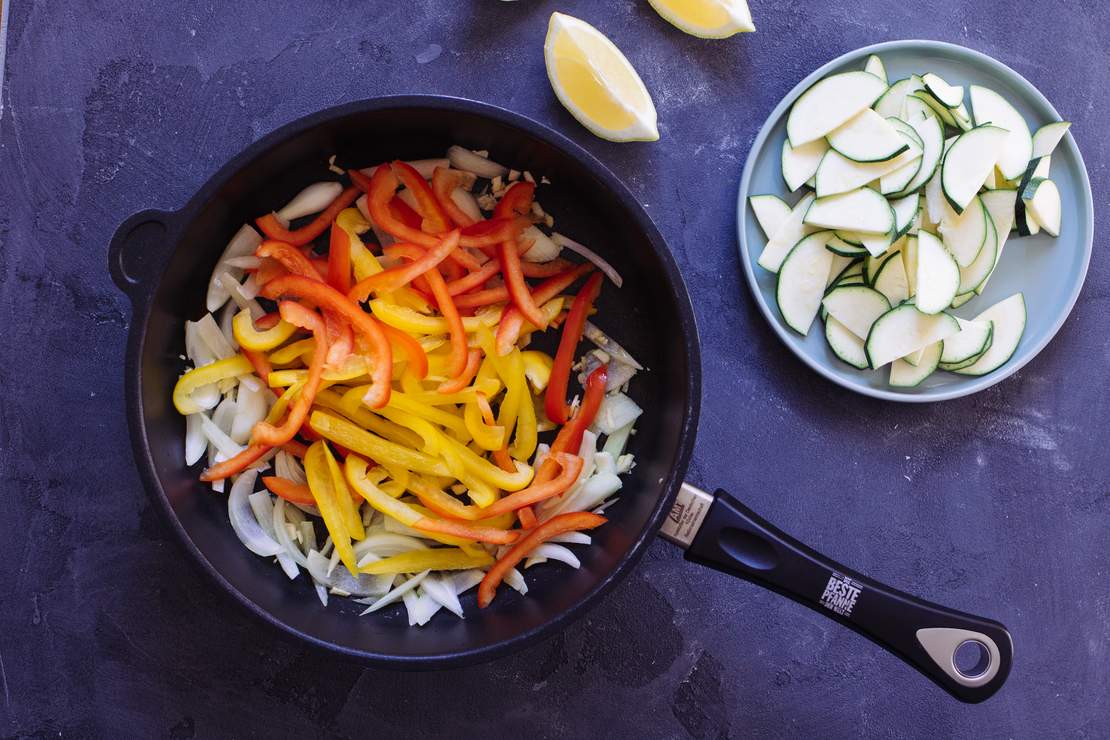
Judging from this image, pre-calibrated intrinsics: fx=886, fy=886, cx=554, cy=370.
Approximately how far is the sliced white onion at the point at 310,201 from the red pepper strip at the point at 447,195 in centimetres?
18

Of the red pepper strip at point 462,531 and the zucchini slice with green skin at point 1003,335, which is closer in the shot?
the red pepper strip at point 462,531

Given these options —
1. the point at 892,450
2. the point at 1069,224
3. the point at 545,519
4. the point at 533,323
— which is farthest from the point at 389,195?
the point at 1069,224

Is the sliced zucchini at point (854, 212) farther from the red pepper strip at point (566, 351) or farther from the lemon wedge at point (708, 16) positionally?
the red pepper strip at point (566, 351)

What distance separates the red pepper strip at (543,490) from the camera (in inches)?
57.6

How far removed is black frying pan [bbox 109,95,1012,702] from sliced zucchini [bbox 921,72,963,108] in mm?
612

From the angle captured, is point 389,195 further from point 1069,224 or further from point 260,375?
point 1069,224

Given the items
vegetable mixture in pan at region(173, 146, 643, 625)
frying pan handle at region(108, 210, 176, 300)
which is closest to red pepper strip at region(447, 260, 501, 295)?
vegetable mixture in pan at region(173, 146, 643, 625)

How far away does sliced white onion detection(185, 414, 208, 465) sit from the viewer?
59.4 inches

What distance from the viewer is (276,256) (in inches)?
58.4

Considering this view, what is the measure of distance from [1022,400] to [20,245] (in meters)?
1.88

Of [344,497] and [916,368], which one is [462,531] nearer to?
[344,497]

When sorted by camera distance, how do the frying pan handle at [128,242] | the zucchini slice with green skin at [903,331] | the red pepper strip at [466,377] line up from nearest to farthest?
1. the frying pan handle at [128,242]
2. the red pepper strip at [466,377]
3. the zucchini slice with green skin at [903,331]

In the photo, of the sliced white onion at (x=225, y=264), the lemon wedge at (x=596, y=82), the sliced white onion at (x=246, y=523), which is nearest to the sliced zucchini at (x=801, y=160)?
the lemon wedge at (x=596, y=82)

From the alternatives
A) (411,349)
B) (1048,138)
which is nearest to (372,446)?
(411,349)
